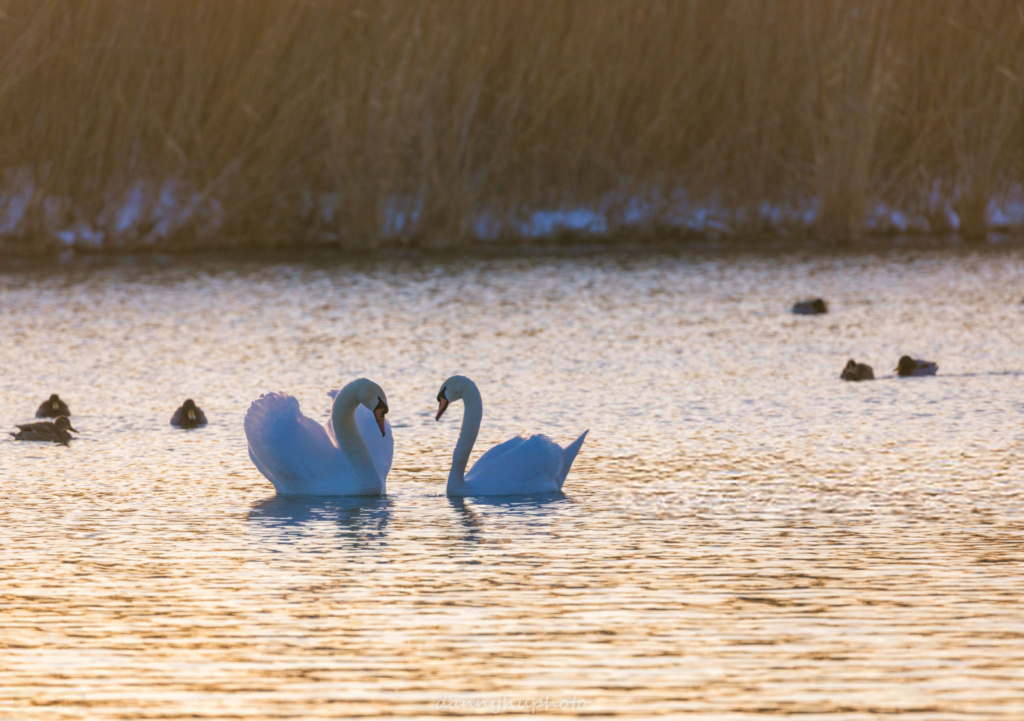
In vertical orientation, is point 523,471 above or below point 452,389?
below

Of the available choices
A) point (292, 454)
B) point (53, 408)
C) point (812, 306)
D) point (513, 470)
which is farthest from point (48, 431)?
point (812, 306)

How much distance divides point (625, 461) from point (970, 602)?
2541 millimetres

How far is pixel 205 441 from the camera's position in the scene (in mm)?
7887

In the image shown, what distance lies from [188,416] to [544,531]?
269 centimetres

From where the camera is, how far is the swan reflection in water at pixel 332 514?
6059mm

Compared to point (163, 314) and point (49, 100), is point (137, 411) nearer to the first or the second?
point (163, 314)

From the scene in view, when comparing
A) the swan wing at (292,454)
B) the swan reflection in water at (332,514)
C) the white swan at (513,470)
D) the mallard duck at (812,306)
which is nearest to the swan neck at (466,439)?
the white swan at (513,470)

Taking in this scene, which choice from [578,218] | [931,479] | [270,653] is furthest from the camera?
[578,218]

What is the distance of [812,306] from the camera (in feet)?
40.0

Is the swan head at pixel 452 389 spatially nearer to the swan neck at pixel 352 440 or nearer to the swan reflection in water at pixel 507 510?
the swan neck at pixel 352 440

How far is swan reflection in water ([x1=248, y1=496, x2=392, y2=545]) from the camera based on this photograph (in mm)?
6059

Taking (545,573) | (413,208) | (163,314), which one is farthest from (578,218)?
(545,573)

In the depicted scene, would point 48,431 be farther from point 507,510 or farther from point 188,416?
point 507,510

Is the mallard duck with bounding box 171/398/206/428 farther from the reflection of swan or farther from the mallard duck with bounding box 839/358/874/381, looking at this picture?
the mallard duck with bounding box 839/358/874/381
